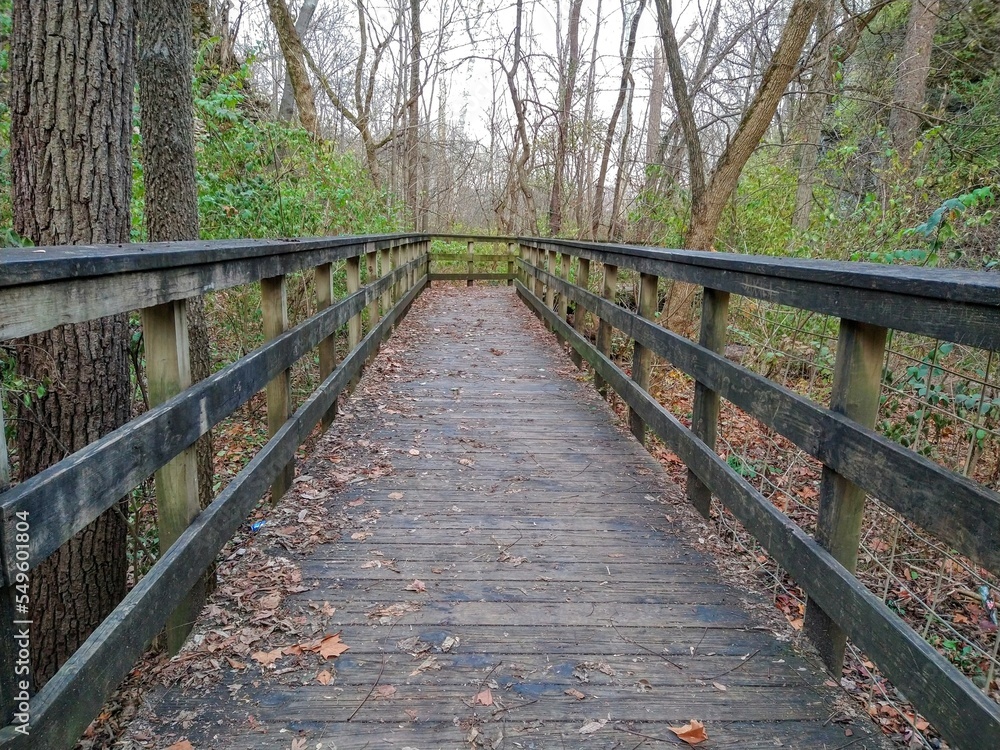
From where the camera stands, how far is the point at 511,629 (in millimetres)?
2406

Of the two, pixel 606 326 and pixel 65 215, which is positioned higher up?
pixel 65 215

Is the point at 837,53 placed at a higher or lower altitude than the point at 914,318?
higher

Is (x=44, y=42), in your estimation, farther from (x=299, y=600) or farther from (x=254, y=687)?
(x=254, y=687)

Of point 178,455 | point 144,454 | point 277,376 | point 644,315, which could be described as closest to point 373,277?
point 644,315

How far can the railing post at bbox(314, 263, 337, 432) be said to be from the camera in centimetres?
437

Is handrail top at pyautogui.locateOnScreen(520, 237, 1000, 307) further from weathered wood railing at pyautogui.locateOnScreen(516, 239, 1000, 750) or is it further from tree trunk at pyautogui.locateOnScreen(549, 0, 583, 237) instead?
tree trunk at pyautogui.locateOnScreen(549, 0, 583, 237)

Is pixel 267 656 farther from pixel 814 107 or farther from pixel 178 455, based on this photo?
pixel 814 107

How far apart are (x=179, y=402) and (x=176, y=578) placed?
0.52 meters

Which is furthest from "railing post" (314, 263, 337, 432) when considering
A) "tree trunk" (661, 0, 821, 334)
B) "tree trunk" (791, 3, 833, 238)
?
"tree trunk" (791, 3, 833, 238)

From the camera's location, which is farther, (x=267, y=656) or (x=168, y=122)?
(x=168, y=122)

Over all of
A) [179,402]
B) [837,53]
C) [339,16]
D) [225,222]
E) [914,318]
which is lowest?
[179,402]

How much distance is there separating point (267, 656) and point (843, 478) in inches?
75.5

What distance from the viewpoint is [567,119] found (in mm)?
16750

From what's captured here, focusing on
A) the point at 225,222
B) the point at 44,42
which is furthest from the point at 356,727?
the point at 225,222
